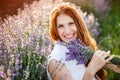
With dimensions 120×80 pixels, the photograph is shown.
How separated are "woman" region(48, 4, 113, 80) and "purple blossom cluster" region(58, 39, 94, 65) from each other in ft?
0.22

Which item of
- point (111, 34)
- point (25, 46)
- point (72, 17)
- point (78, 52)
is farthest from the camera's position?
point (111, 34)

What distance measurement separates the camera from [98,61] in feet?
14.7

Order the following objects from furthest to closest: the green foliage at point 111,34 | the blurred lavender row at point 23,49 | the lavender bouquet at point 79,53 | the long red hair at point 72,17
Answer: the green foliage at point 111,34
the long red hair at point 72,17
the blurred lavender row at point 23,49
the lavender bouquet at point 79,53

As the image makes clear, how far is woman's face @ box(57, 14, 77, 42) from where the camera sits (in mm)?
4812

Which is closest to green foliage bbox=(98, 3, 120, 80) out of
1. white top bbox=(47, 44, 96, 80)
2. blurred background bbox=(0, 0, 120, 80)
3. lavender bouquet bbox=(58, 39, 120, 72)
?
blurred background bbox=(0, 0, 120, 80)

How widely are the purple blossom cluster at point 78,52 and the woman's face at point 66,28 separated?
13.5 inches

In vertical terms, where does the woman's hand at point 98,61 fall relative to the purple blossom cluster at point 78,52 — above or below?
below

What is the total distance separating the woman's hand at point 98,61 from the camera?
14.6 ft

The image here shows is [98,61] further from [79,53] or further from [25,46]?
[25,46]

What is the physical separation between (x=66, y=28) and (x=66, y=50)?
203 mm

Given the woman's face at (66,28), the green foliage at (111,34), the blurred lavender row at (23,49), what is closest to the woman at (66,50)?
the woman's face at (66,28)

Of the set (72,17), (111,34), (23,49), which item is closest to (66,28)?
(72,17)

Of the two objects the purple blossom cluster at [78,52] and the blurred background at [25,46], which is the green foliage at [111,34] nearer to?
the blurred background at [25,46]

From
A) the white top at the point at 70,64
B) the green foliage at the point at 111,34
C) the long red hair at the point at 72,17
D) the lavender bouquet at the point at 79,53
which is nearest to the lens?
the lavender bouquet at the point at 79,53
